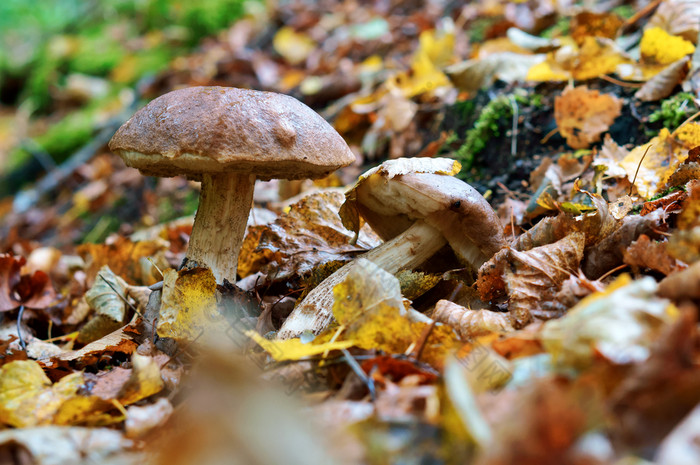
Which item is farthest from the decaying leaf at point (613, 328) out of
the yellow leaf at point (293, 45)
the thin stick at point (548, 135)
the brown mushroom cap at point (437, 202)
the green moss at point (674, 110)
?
the yellow leaf at point (293, 45)

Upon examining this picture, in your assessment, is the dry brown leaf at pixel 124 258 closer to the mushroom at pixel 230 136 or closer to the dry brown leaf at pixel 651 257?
the mushroom at pixel 230 136

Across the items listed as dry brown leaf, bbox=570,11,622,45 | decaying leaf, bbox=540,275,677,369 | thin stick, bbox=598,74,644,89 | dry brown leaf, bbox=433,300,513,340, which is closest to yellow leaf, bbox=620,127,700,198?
thin stick, bbox=598,74,644,89

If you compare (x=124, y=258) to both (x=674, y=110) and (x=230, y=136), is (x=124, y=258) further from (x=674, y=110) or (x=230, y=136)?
(x=674, y=110)

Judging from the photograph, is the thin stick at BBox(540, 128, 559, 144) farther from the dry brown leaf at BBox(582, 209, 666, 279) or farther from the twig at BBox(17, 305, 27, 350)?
the twig at BBox(17, 305, 27, 350)

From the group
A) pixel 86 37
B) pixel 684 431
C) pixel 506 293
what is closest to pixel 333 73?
pixel 506 293

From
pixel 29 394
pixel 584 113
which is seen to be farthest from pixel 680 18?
pixel 29 394

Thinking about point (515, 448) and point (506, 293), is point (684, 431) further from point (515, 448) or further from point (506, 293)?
point (506, 293)

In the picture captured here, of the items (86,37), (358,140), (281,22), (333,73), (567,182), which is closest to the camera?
(567,182)
